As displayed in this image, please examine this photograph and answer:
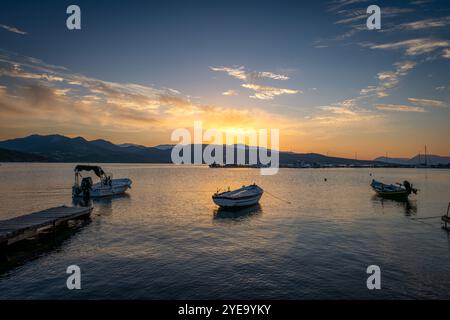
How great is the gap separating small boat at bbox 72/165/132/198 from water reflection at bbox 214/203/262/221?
27.0 m

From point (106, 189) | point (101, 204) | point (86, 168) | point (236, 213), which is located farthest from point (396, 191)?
point (86, 168)

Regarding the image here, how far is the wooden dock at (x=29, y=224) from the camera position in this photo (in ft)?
77.7

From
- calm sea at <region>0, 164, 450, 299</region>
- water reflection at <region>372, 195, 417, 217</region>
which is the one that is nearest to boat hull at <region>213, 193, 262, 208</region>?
calm sea at <region>0, 164, 450, 299</region>

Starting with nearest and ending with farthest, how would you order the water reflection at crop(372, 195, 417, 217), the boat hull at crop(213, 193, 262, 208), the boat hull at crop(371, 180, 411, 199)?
1. the boat hull at crop(213, 193, 262, 208)
2. the water reflection at crop(372, 195, 417, 217)
3. the boat hull at crop(371, 180, 411, 199)

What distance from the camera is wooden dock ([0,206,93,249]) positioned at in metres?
23.7

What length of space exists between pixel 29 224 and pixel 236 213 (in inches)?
1058

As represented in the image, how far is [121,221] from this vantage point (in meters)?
37.4

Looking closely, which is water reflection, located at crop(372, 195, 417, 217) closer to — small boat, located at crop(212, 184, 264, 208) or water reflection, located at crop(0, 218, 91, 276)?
small boat, located at crop(212, 184, 264, 208)

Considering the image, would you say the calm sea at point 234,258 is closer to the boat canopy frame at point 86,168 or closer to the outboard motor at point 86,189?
the outboard motor at point 86,189

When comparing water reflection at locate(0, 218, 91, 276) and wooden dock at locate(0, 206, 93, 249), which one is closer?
water reflection at locate(0, 218, 91, 276)

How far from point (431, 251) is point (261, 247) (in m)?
14.6
